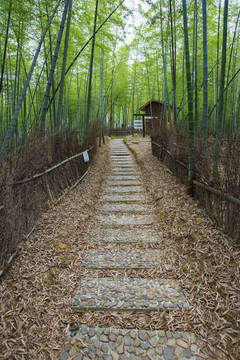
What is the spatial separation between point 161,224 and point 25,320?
1.79 meters

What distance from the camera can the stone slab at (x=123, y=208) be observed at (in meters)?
3.22

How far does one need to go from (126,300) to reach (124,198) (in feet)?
7.50

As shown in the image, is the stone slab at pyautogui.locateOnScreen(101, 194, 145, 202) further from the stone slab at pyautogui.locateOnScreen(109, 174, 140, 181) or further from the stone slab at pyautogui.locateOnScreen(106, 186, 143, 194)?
the stone slab at pyautogui.locateOnScreen(109, 174, 140, 181)

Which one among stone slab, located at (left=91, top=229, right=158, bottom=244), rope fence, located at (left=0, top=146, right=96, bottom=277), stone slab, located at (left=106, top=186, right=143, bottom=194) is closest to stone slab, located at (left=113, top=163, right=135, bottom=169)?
stone slab, located at (left=106, top=186, right=143, bottom=194)

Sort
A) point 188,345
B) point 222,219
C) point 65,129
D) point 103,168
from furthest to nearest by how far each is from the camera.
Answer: point 103,168 → point 65,129 → point 222,219 → point 188,345

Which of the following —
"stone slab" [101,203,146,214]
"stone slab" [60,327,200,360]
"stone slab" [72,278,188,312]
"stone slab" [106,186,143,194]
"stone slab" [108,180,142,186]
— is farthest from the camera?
Answer: "stone slab" [108,180,142,186]

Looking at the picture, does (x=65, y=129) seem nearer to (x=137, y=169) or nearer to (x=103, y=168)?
(x=103, y=168)


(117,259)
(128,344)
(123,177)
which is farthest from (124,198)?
(128,344)

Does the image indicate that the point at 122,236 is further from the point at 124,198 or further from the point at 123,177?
the point at 123,177

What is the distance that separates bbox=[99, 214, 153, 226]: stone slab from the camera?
2795mm

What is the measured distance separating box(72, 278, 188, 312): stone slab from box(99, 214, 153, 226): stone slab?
108 centimetres

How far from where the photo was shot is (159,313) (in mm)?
1406

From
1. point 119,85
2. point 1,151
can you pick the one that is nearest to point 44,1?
point 1,151

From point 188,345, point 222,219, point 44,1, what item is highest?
point 44,1
